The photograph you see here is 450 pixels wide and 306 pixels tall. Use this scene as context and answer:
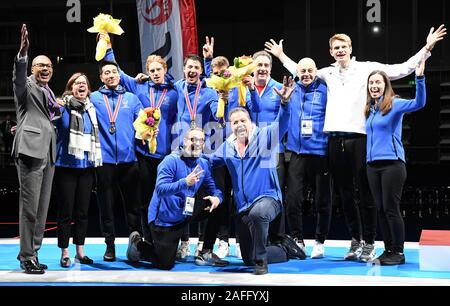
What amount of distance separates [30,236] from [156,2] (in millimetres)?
5088

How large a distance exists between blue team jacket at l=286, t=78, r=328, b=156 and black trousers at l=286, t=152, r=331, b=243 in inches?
3.2

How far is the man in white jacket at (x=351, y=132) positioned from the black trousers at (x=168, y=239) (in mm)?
1246

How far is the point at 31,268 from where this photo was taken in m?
4.68

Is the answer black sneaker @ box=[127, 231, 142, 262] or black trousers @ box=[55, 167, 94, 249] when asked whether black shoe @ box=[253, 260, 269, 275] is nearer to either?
black sneaker @ box=[127, 231, 142, 262]

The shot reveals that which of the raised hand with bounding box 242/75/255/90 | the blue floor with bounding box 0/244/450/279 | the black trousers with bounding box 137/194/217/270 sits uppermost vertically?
the raised hand with bounding box 242/75/255/90

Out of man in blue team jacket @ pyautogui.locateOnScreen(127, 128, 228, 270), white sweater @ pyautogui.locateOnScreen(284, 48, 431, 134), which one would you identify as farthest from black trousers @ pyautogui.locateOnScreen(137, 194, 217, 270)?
white sweater @ pyautogui.locateOnScreen(284, 48, 431, 134)

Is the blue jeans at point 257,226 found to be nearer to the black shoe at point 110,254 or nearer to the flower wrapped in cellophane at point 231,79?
the flower wrapped in cellophane at point 231,79

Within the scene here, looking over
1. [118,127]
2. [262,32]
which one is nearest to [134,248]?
[118,127]

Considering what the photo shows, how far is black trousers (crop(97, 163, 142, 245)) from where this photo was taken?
5.19m

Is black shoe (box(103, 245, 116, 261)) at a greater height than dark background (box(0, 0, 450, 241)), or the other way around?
dark background (box(0, 0, 450, 241))

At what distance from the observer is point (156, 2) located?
8.93m

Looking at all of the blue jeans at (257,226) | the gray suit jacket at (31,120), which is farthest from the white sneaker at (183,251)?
the gray suit jacket at (31,120)
